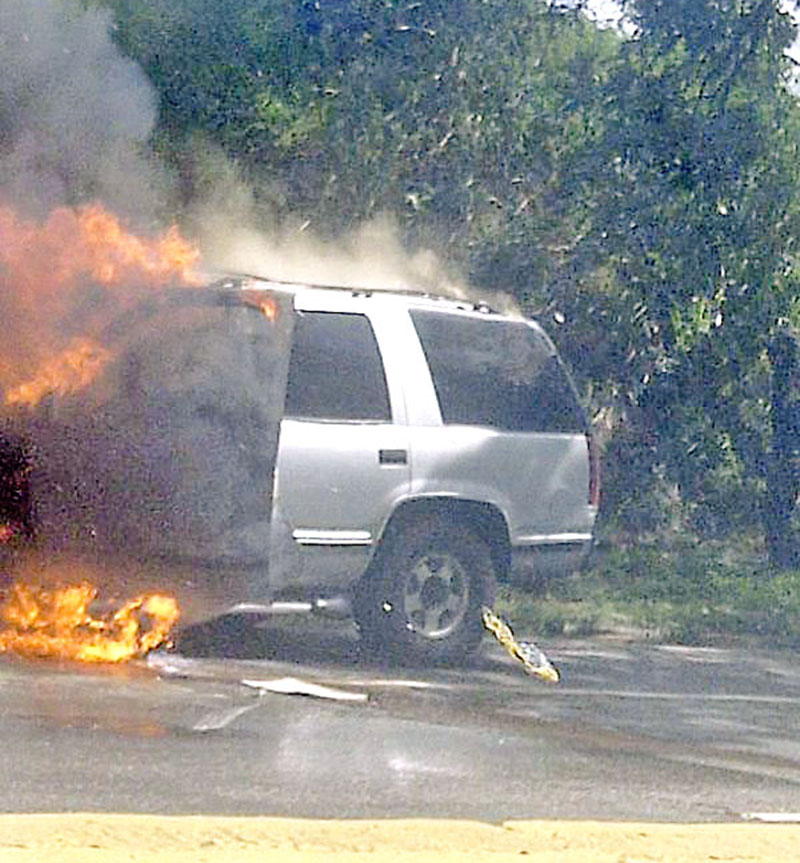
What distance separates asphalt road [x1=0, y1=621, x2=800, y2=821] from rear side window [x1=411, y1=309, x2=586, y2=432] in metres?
1.39

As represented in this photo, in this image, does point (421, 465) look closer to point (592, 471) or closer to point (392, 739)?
point (592, 471)

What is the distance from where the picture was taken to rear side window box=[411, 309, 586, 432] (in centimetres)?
1151

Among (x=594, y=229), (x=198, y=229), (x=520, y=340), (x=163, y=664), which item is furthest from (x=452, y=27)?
(x=163, y=664)

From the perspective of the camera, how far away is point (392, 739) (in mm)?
8383

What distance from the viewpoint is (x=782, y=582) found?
607 inches

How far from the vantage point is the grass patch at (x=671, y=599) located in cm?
1329

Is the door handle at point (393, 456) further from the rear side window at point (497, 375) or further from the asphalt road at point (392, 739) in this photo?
the asphalt road at point (392, 739)

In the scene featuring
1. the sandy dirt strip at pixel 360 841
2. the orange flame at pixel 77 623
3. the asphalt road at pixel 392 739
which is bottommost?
the sandy dirt strip at pixel 360 841

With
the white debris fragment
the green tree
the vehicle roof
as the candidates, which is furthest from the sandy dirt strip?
the green tree

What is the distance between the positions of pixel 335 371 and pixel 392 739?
127 inches

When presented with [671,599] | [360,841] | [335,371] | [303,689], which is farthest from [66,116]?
[360,841]

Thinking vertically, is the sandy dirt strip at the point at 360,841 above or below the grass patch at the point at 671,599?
below

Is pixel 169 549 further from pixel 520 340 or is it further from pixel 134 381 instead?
pixel 520 340

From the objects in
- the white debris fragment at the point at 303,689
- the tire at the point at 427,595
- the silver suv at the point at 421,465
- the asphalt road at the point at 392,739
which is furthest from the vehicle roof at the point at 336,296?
the white debris fragment at the point at 303,689
